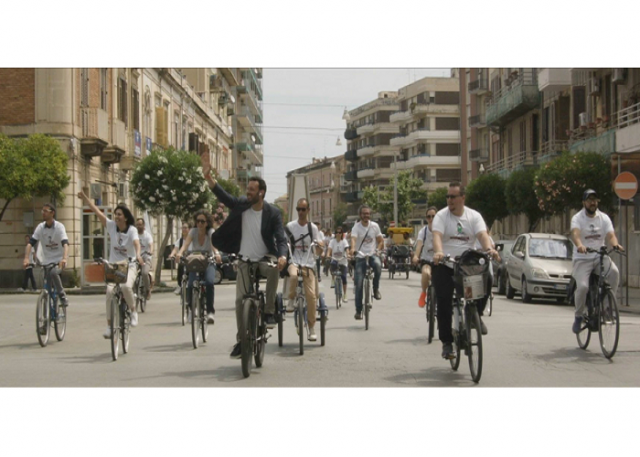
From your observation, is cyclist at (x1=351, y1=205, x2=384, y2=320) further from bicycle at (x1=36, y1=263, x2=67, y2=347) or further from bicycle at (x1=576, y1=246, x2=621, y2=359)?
bicycle at (x1=36, y1=263, x2=67, y2=347)

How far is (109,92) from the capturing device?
109ft

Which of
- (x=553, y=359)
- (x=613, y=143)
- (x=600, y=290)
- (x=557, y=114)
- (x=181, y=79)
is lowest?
(x=553, y=359)

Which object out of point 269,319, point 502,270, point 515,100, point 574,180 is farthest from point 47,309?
point 515,100

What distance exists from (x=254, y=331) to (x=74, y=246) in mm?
20620

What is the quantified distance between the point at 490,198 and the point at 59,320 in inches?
1186

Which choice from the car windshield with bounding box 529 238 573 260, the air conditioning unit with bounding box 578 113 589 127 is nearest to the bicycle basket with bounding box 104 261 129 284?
the car windshield with bounding box 529 238 573 260

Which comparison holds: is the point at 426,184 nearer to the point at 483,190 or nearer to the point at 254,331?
the point at 483,190

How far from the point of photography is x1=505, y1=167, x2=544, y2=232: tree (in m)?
35.5

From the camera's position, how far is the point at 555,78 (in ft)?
120

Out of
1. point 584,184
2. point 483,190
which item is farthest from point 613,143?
point 483,190

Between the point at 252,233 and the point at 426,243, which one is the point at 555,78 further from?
the point at 252,233

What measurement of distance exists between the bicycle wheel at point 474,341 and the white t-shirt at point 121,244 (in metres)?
4.95

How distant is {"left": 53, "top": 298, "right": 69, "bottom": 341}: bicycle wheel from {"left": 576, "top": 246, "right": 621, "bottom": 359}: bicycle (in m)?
7.20

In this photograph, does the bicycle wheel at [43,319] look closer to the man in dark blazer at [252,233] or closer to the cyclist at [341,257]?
the man in dark blazer at [252,233]
